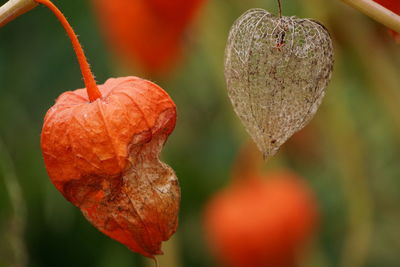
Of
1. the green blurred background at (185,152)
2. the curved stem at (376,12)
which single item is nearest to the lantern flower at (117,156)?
the curved stem at (376,12)

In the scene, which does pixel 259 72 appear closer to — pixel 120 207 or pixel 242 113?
pixel 242 113

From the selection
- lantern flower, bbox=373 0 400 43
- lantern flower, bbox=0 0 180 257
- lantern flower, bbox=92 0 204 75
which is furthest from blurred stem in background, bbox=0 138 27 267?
lantern flower, bbox=373 0 400 43

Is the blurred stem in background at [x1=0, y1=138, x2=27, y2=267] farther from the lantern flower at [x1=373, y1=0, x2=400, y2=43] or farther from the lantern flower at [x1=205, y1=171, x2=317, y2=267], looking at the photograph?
the lantern flower at [x1=373, y1=0, x2=400, y2=43]

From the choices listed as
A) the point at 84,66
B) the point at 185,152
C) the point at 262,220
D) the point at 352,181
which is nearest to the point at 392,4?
the point at 84,66

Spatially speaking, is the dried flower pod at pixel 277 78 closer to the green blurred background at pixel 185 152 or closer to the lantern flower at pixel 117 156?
the lantern flower at pixel 117 156

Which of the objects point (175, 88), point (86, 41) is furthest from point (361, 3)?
point (86, 41)

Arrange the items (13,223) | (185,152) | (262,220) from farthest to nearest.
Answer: (185,152)
(262,220)
(13,223)

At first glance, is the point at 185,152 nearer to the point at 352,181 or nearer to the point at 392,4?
the point at 352,181
